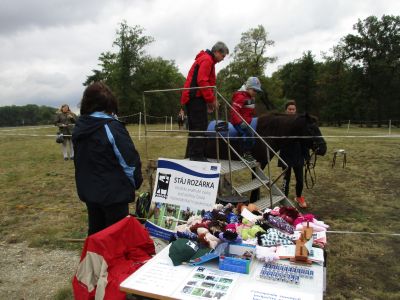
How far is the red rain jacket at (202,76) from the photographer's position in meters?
4.45

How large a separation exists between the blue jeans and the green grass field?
5.00ft

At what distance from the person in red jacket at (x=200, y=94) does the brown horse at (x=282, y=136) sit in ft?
2.71

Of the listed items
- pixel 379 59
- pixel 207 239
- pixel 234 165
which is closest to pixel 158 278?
pixel 207 239

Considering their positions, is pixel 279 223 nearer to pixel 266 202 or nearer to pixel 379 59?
pixel 266 202

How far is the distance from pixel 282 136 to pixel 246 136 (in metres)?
0.66

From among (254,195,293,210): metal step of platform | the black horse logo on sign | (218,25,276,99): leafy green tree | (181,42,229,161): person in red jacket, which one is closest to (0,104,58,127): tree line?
(218,25,276,99): leafy green tree

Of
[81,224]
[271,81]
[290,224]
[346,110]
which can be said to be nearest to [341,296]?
[290,224]

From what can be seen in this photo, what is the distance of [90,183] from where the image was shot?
2781 millimetres

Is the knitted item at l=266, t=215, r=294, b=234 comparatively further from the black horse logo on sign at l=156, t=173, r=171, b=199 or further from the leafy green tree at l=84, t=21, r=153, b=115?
the leafy green tree at l=84, t=21, r=153, b=115

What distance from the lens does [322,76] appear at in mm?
48875

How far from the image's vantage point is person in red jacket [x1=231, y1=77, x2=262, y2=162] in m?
5.02

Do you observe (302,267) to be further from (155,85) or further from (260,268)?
(155,85)

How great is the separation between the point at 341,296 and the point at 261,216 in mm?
1111

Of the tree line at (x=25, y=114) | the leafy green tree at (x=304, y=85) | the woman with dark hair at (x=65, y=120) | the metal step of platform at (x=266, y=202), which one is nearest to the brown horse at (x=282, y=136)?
the metal step of platform at (x=266, y=202)
